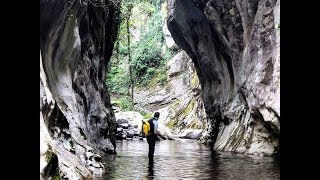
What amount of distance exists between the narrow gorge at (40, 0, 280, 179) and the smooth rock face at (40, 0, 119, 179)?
0.12 feet

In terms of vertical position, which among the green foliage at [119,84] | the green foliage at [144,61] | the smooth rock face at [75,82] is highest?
the green foliage at [144,61]

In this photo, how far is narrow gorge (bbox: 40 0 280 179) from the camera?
39.6 feet

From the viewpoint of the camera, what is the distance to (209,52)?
2594 centimetres

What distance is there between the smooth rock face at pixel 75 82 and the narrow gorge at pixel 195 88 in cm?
4

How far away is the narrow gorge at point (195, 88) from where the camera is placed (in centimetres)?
1207

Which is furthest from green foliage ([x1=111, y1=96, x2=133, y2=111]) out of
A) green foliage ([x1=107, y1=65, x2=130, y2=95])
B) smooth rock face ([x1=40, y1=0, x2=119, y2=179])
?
smooth rock face ([x1=40, y1=0, x2=119, y2=179])

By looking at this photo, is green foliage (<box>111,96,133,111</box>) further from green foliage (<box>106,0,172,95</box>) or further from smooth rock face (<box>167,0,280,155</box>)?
smooth rock face (<box>167,0,280,155</box>)

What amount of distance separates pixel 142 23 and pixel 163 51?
21.5ft

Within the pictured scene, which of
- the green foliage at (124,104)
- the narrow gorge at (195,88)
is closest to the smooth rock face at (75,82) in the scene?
the narrow gorge at (195,88)

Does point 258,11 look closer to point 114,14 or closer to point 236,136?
point 236,136

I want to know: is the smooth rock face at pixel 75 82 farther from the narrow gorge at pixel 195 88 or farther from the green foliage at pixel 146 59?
the green foliage at pixel 146 59
